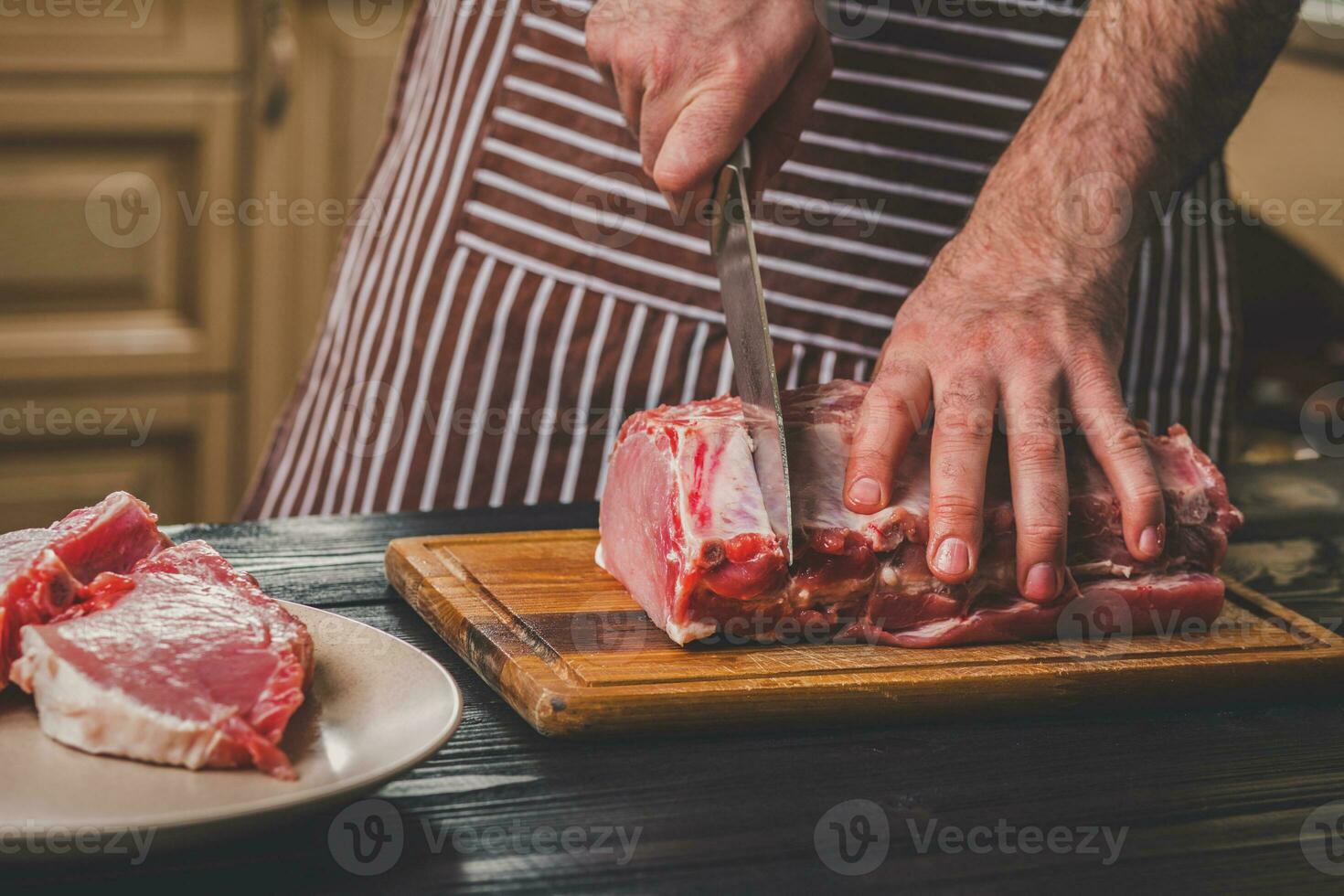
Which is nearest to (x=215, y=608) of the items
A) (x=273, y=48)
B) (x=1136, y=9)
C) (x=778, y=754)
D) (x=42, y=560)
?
(x=42, y=560)

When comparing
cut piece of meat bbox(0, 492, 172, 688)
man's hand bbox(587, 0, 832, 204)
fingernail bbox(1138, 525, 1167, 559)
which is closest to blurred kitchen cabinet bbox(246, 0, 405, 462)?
man's hand bbox(587, 0, 832, 204)

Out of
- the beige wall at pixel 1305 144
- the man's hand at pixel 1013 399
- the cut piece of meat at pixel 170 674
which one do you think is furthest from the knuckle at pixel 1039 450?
the beige wall at pixel 1305 144

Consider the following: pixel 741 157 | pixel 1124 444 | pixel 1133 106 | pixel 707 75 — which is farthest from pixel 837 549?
pixel 1133 106

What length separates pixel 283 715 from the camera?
0.90 meters

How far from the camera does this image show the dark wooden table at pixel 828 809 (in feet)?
2.87

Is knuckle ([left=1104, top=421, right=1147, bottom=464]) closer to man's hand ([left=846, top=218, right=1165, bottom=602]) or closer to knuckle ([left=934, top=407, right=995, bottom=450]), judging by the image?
man's hand ([left=846, top=218, right=1165, bottom=602])

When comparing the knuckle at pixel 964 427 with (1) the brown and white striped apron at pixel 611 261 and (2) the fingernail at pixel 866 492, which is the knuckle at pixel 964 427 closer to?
(2) the fingernail at pixel 866 492

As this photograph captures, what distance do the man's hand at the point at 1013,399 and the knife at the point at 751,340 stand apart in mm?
75

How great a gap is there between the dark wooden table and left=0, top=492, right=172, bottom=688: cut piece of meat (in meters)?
0.23

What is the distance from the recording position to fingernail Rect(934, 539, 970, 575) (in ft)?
4.25

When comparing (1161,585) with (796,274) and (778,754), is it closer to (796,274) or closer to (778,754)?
(778,754)

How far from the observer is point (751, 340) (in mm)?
1370

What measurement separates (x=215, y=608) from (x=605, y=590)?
506 mm

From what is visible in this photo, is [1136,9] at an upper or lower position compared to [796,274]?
upper
